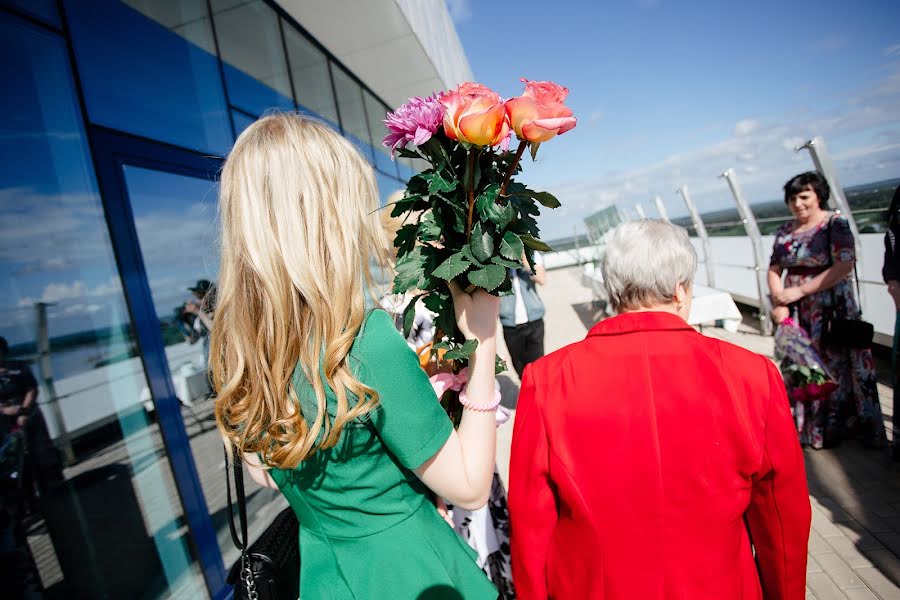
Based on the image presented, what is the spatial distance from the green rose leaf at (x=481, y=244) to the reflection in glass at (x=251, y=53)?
364 cm

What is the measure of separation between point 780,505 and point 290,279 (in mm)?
1498

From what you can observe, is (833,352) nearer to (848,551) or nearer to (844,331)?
(844,331)

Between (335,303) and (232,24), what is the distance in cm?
461

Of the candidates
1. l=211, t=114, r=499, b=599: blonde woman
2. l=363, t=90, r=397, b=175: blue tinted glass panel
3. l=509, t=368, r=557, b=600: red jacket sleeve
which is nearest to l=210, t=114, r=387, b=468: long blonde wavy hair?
l=211, t=114, r=499, b=599: blonde woman

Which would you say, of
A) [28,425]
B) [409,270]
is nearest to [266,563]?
[409,270]

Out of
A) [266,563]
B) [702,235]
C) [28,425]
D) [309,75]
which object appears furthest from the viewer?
[702,235]

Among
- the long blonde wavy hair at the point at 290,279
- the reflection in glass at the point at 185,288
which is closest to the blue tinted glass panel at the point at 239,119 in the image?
the reflection in glass at the point at 185,288

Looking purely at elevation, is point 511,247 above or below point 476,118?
below

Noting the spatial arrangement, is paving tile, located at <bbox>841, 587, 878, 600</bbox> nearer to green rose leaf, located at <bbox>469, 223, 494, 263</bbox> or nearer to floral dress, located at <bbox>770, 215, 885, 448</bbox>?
floral dress, located at <bbox>770, 215, 885, 448</bbox>

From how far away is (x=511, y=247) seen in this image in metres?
0.92

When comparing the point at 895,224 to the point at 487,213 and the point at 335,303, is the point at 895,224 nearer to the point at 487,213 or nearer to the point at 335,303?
the point at 487,213

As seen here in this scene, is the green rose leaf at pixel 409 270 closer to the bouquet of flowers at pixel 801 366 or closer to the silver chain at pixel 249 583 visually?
the silver chain at pixel 249 583

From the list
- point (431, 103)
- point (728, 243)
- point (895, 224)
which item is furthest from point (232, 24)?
point (728, 243)

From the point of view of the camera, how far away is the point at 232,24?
418cm
